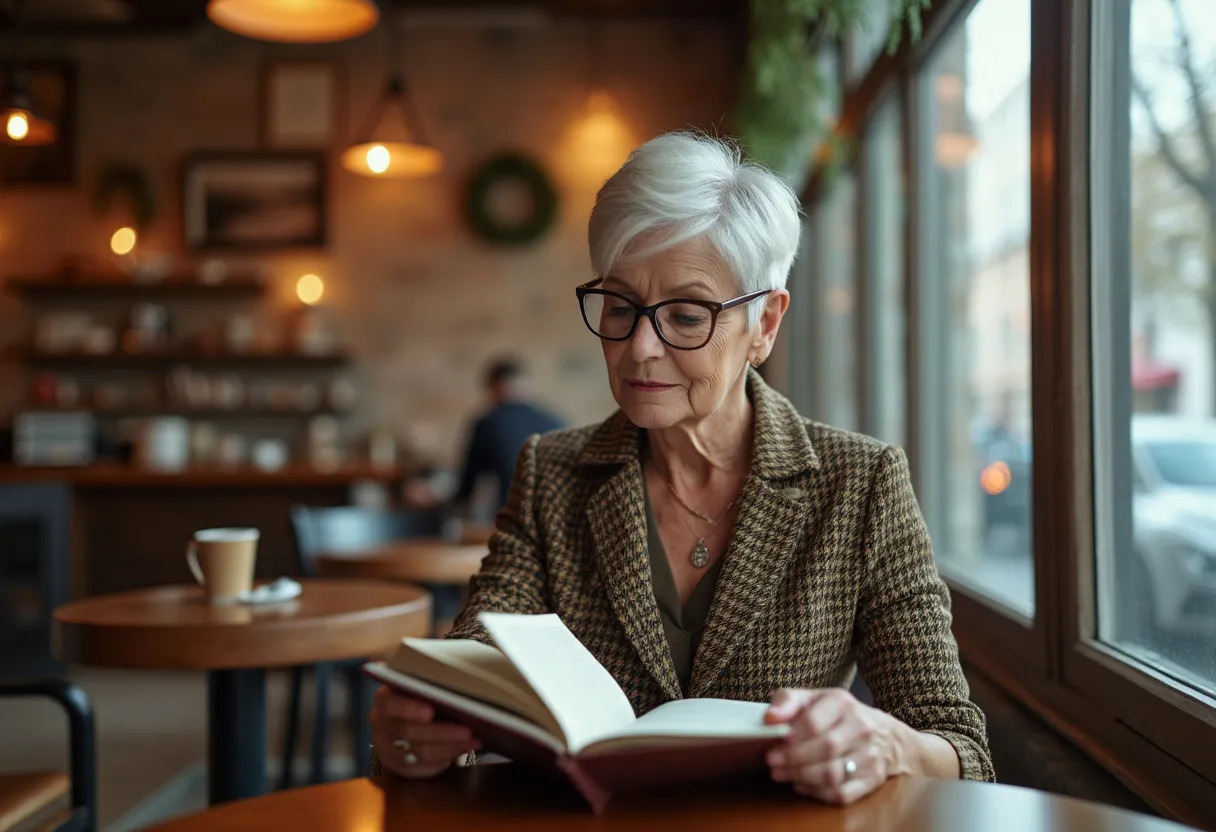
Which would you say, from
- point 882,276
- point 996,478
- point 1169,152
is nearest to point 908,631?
point 1169,152

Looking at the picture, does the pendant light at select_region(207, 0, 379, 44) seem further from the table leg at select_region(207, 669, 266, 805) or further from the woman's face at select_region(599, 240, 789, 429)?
the woman's face at select_region(599, 240, 789, 429)

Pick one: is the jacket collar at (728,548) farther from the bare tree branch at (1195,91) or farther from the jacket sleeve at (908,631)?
the bare tree branch at (1195,91)

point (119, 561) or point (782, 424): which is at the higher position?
point (782, 424)

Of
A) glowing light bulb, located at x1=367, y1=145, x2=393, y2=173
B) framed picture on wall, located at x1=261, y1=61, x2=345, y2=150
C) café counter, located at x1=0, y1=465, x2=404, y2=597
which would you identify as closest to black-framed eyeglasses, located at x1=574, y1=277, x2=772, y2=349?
glowing light bulb, located at x1=367, y1=145, x2=393, y2=173

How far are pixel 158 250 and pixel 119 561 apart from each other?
73.4 inches

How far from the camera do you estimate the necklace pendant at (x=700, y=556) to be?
1.56 meters

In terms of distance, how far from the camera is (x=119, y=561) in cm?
651

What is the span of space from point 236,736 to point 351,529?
152cm

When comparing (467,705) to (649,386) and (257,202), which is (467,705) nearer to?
(649,386)

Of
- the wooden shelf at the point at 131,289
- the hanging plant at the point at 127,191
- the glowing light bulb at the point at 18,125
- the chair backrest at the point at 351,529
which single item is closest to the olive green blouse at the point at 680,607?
the chair backrest at the point at 351,529

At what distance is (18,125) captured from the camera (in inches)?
165

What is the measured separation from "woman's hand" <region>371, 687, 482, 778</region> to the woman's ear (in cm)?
71

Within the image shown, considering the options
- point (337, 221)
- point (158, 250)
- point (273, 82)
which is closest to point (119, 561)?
point (158, 250)

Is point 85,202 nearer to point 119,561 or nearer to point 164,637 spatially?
point 119,561
